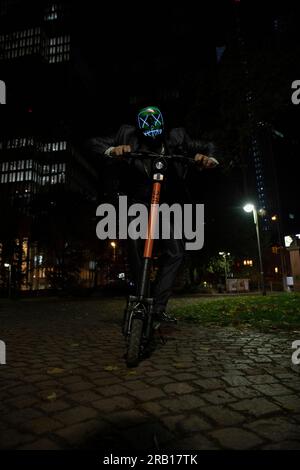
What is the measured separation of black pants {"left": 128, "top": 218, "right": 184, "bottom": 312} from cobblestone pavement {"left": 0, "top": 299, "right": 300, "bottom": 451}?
0.62 meters

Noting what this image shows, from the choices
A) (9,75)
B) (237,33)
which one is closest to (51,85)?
(9,75)

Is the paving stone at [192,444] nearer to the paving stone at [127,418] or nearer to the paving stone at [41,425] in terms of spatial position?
the paving stone at [127,418]

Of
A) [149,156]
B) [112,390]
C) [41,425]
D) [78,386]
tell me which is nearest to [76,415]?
[41,425]

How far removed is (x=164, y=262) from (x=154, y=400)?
A: 2021mm

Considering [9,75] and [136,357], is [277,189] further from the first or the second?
[9,75]

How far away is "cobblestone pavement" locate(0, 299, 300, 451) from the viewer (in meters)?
1.66

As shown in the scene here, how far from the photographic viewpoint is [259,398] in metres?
2.18

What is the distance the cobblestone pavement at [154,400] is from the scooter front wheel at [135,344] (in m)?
0.09

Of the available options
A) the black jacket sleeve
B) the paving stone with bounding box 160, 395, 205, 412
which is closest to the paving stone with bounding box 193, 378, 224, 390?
the paving stone with bounding box 160, 395, 205, 412

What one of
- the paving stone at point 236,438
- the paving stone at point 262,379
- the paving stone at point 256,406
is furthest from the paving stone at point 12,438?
the paving stone at point 262,379

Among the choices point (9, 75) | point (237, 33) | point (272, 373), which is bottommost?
point (272, 373)

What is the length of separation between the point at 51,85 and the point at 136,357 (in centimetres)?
15978

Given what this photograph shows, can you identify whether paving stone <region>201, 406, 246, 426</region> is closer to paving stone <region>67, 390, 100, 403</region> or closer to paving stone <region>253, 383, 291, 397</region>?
paving stone <region>253, 383, 291, 397</region>

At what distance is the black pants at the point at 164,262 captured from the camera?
12.5 feet
